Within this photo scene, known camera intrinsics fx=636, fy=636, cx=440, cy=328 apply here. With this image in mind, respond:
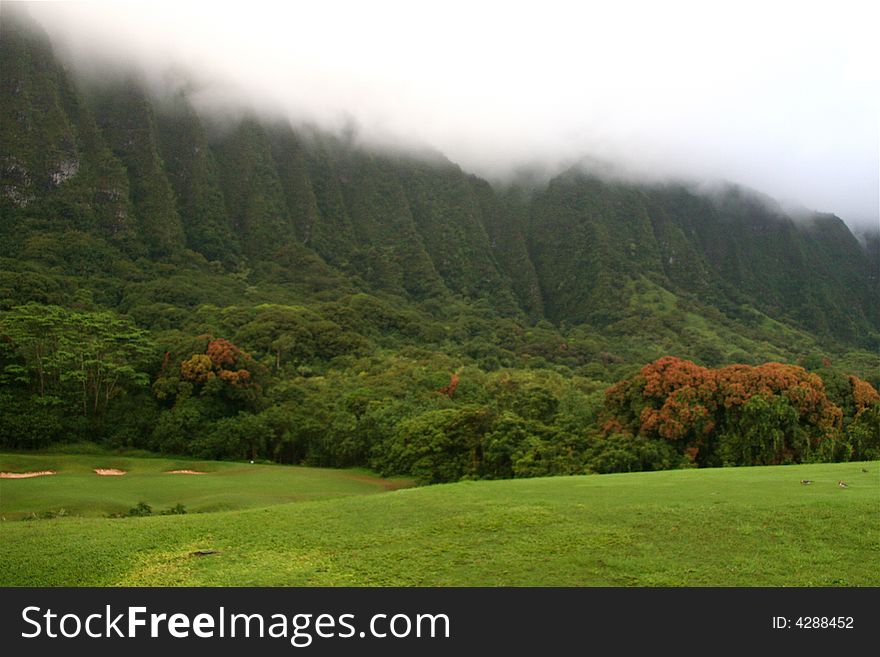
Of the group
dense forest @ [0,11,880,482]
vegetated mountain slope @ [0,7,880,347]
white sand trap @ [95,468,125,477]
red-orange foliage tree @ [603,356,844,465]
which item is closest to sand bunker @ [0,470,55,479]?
white sand trap @ [95,468,125,477]

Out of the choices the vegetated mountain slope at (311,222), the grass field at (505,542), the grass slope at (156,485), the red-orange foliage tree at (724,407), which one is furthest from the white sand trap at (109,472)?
the vegetated mountain slope at (311,222)

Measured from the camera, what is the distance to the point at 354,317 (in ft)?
290

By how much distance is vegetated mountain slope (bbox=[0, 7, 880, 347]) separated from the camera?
118 m

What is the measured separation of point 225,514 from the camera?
1644 centimetres

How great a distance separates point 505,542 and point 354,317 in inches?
3047

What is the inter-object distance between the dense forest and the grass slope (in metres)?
4.51

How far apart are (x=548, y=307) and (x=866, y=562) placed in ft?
500

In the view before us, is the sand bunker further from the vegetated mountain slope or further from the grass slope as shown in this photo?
the vegetated mountain slope

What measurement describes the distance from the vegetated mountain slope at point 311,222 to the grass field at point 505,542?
9676 centimetres

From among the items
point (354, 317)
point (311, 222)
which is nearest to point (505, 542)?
point (354, 317)

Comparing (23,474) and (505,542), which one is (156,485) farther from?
(505,542)

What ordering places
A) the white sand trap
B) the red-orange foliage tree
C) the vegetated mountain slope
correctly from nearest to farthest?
the red-orange foliage tree, the white sand trap, the vegetated mountain slope

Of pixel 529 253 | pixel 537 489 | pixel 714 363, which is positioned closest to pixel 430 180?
pixel 529 253
